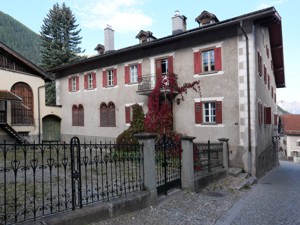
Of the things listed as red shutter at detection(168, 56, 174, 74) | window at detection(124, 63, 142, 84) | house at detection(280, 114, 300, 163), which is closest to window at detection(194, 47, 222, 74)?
red shutter at detection(168, 56, 174, 74)

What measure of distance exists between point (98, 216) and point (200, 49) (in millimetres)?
13015

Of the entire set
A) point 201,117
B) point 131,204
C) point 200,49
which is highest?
point 200,49

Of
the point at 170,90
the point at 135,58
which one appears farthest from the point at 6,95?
the point at 170,90

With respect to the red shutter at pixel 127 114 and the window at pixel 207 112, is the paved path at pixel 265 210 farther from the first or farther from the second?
the red shutter at pixel 127 114

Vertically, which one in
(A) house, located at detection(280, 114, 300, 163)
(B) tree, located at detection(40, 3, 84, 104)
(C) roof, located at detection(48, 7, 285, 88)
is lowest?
(A) house, located at detection(280, 114, 300, 163)

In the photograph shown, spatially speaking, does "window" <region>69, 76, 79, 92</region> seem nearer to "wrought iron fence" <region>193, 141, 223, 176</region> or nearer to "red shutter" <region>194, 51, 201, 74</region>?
"red shutter" <region>194, 51, 201, 74</region>

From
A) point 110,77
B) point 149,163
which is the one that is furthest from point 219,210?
point 110,77

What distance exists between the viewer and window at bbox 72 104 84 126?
80.9 feet

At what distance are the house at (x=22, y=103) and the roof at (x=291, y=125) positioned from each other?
35192 mm

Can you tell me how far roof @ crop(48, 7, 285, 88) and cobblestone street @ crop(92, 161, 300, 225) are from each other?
877 centimetres

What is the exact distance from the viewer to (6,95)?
20.6 m

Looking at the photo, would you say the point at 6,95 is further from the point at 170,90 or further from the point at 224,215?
the point at 224,215

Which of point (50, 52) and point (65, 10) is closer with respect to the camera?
point (50, 52)

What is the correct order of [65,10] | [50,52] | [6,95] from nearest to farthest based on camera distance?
[6,95] → [50,52] → [65,10]
